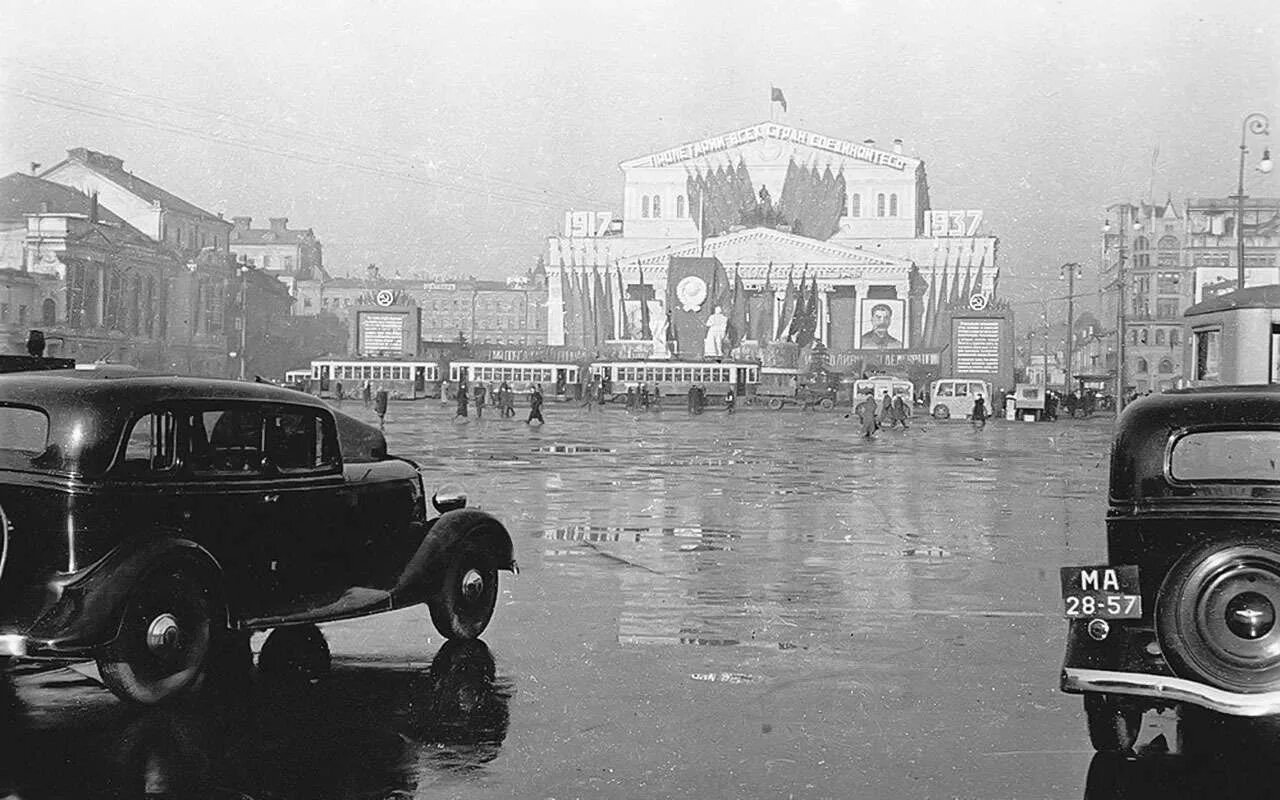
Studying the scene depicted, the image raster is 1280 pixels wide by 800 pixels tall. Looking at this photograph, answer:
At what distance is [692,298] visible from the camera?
84.7 meters

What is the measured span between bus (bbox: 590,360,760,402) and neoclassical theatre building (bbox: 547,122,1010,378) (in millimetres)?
9992

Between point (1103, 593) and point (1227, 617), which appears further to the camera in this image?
point (1103, 593)

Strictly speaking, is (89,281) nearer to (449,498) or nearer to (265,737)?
(449,498)

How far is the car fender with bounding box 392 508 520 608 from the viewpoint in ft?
25.6

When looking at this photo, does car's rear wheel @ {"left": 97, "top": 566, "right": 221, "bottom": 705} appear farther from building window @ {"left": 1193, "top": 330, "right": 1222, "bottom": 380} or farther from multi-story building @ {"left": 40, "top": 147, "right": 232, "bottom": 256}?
multi-story building @ {"left": 40, "top": 147, "right": 232, "bottom": 256}

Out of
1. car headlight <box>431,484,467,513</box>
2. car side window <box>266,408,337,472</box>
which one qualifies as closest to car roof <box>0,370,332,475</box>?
car side window <box>266,408,337,472</box>

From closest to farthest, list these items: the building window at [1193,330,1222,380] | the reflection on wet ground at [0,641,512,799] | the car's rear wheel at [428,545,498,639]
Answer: the reflection on wet ground at [0,641,512,799] < the car's rear wheel at [428,545,498,639] < the building window at [1193,330,1222,380]

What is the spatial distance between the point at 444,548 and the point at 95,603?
238 centimetres

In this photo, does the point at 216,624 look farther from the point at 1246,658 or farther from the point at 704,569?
the point at 704,569

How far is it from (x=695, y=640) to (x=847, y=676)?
126cm

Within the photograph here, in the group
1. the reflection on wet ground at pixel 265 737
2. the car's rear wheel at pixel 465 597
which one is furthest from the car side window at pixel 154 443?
the car's rear wheel at pixel 465 597

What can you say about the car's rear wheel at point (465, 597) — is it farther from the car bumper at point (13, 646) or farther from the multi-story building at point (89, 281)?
the multi-story building at point (89, 281)

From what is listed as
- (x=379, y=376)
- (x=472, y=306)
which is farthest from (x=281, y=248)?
(x=379, y=376)

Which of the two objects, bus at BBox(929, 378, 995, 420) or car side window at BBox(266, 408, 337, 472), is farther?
bus at BBox(929, 378, 995, 420)
